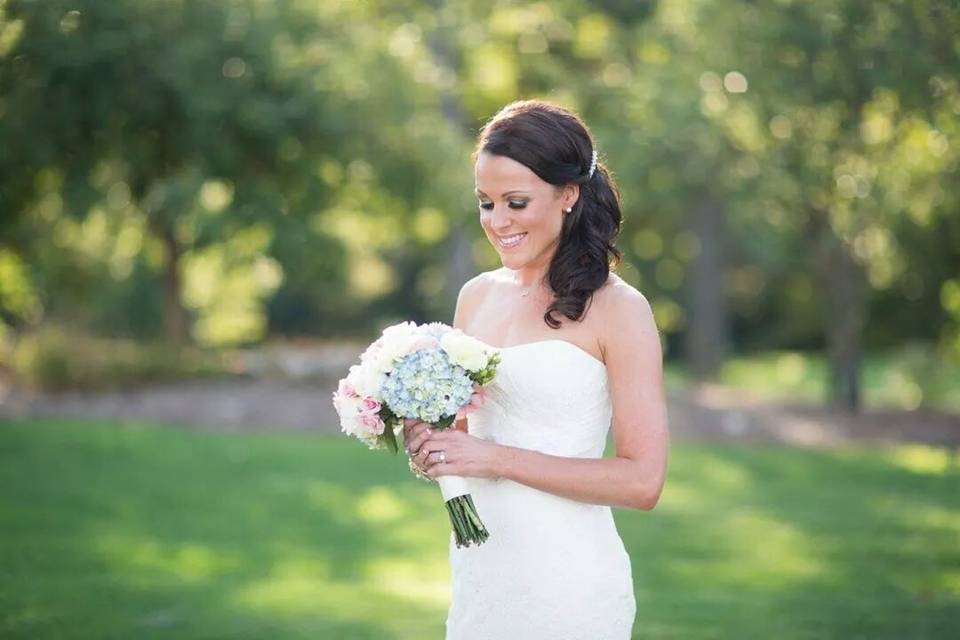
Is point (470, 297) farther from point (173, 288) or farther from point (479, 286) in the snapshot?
point (173, 288)

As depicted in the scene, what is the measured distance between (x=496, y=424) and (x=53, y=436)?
12279 mm

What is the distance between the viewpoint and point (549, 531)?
337cm

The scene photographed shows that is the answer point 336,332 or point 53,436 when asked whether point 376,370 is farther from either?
point 336,332

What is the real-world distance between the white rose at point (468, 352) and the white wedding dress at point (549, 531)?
0.42 feet

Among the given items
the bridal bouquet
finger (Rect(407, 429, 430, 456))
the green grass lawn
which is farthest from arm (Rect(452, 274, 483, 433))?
the green grass lawn

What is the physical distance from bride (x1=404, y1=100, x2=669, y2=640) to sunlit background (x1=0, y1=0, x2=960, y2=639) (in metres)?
1.14

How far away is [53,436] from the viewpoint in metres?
14.6

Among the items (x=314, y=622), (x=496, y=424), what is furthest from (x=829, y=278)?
(x=496, y=424)

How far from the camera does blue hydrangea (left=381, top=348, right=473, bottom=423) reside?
323 cm

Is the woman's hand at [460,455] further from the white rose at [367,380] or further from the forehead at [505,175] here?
the forehead at [505,175]

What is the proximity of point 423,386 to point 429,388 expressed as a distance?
0.08 feet

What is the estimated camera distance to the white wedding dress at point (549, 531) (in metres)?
3.32

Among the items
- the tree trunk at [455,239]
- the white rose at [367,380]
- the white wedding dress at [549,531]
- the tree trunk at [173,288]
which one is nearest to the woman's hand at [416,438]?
the white rose at [367,380]

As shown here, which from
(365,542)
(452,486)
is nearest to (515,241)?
(452,486)
